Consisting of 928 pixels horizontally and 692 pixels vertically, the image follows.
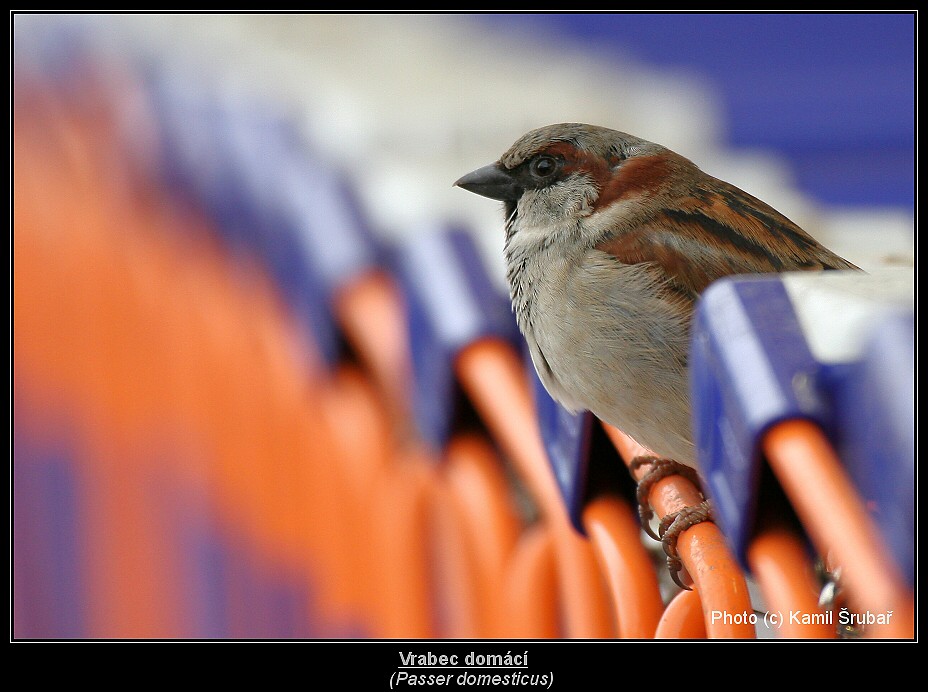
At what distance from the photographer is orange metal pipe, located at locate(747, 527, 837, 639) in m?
0.85

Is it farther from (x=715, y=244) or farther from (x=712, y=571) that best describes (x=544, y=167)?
(x=712, y=571)

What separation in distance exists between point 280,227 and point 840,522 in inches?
53.6

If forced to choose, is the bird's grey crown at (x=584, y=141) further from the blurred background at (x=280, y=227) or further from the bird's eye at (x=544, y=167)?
the blurred background at (x=280, y=227)

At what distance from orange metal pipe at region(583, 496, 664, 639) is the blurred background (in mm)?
304

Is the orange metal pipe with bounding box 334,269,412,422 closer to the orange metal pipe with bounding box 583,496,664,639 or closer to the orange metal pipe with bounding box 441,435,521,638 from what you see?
the orange metal pipe with bounding box 441,435,521,638

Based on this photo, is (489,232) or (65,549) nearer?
(489,232)

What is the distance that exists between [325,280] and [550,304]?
52 cm

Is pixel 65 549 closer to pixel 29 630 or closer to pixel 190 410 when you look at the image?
pixel 29 630

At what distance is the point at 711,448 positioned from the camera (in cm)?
97

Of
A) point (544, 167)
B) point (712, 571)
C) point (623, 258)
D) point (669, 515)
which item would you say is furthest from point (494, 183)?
point (712, 571)

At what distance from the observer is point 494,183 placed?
1477mm

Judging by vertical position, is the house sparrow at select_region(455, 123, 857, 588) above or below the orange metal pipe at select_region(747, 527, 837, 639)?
above

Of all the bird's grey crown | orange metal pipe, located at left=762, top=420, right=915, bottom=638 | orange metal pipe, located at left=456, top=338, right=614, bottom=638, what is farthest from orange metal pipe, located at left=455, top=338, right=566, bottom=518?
orange metal pipe, located at left=762, top=420, right=915, bottom=638
